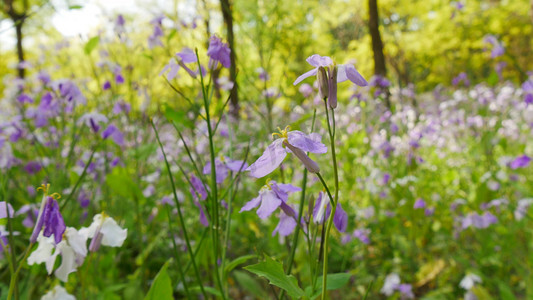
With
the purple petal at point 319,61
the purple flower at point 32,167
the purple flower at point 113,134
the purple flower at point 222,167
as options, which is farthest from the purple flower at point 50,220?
the purple flower at point 32,167

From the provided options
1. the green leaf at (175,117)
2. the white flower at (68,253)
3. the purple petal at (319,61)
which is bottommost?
the white flower at (68,253)

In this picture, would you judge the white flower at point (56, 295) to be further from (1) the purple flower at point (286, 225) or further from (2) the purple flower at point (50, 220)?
(1) the purple flower at point (286, 225)

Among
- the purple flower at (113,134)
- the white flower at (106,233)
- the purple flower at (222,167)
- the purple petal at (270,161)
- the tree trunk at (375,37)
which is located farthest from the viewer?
the tree trunk at (375,37)

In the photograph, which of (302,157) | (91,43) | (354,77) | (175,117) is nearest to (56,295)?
(175,117)

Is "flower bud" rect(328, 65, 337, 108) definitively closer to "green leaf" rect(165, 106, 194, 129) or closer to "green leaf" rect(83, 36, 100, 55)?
"green leaf" rect(165, 106, 194, 129)

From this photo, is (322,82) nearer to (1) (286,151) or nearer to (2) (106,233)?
(1) (286,151)

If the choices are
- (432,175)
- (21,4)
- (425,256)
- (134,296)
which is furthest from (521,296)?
(21,4)

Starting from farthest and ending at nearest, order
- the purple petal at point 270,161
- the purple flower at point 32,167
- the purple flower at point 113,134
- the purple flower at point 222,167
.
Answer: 1. the purple flower at point 32,167
2. the purple flower at point 113,134
3. the purple flower at point 222,167
4. the purple petal at point 270,161
